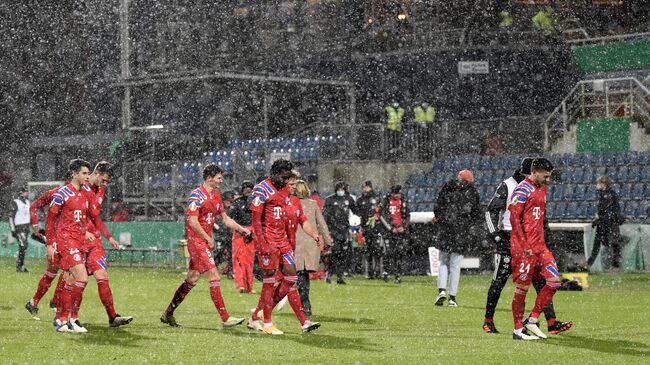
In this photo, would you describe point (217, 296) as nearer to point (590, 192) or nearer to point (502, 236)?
point (502, 236)

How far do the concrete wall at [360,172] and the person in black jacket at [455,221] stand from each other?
17615 mm

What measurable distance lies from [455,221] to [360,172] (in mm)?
18177

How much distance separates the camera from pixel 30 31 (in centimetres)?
5188

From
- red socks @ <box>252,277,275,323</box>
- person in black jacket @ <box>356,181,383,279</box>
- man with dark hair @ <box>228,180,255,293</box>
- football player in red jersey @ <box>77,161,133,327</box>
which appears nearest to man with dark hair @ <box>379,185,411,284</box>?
person in black jacket @ <box>356,181,383,279</box>

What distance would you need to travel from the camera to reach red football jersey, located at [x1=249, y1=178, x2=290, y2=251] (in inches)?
569

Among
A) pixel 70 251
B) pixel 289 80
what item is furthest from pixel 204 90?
pixel 70 251

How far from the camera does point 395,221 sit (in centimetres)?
2698

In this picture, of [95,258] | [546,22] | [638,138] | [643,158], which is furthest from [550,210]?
[95,258]

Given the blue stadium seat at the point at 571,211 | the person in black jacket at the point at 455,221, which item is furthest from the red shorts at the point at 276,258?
the blue stadium seat at the point at 571,211

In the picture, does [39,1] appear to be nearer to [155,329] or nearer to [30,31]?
[30,31]

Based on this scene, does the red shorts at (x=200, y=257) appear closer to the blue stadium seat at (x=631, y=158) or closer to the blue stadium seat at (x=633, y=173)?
the blue stadium seat at (x=633, y=173)

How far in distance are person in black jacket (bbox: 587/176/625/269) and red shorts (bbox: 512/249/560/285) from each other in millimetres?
13316

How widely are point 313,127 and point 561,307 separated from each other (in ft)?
80.0

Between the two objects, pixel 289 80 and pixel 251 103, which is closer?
pixel 289 80
